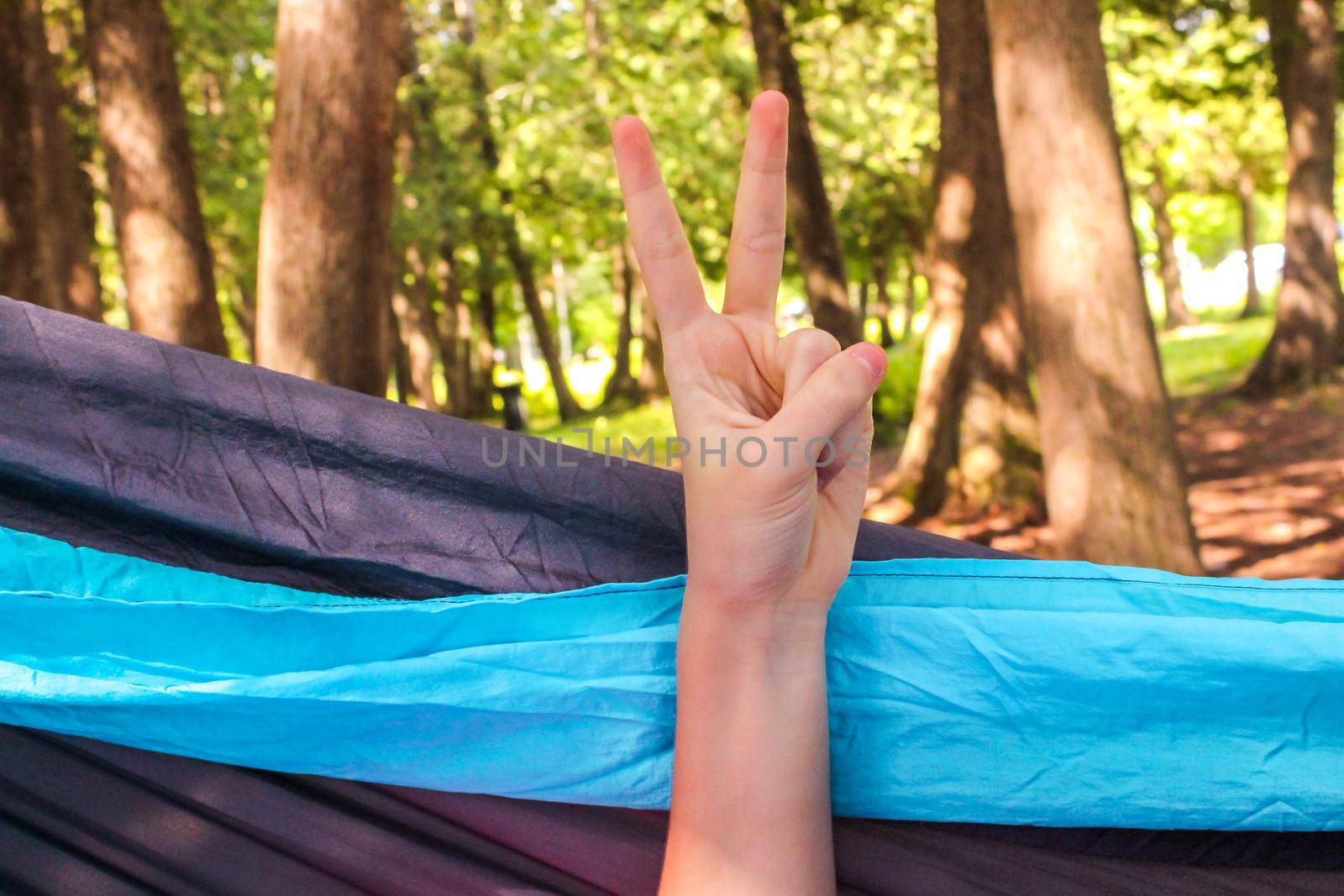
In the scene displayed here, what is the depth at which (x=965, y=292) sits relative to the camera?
844cm

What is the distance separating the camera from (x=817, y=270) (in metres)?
10.4

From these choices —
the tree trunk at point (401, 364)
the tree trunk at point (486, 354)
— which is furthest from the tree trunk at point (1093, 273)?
the tree trunk at point (486, 354)

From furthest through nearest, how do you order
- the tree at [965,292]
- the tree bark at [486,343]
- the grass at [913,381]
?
1. the tree bark at [486,343]
2. the grass at [913,381]
3. the tree at [965,292]

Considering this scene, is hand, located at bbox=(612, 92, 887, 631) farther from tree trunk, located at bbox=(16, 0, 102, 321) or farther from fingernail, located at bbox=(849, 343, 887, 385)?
tree trunk, located at bbox=(16, 0, 102, 321)

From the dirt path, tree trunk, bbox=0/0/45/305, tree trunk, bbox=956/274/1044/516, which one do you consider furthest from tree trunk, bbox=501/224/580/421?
tree trunk, bbox=956/274/1044/516

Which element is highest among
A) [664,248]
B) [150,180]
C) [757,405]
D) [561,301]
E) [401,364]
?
[561,301]

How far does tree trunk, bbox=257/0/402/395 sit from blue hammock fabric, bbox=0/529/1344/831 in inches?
102

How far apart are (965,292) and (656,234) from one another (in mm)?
7308

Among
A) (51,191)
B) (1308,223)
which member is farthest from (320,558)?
(1308,223)

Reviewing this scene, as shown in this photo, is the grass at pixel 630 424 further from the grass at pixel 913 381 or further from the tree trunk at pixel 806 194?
the tree trunk at pixel 806 194

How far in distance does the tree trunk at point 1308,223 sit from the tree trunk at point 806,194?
4744 mm

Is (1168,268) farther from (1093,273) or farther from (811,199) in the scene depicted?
(1093,273)

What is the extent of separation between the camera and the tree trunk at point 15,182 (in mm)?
7855

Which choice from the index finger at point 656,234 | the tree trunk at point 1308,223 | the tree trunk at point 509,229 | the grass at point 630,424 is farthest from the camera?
the tree trunk at point 509,229
